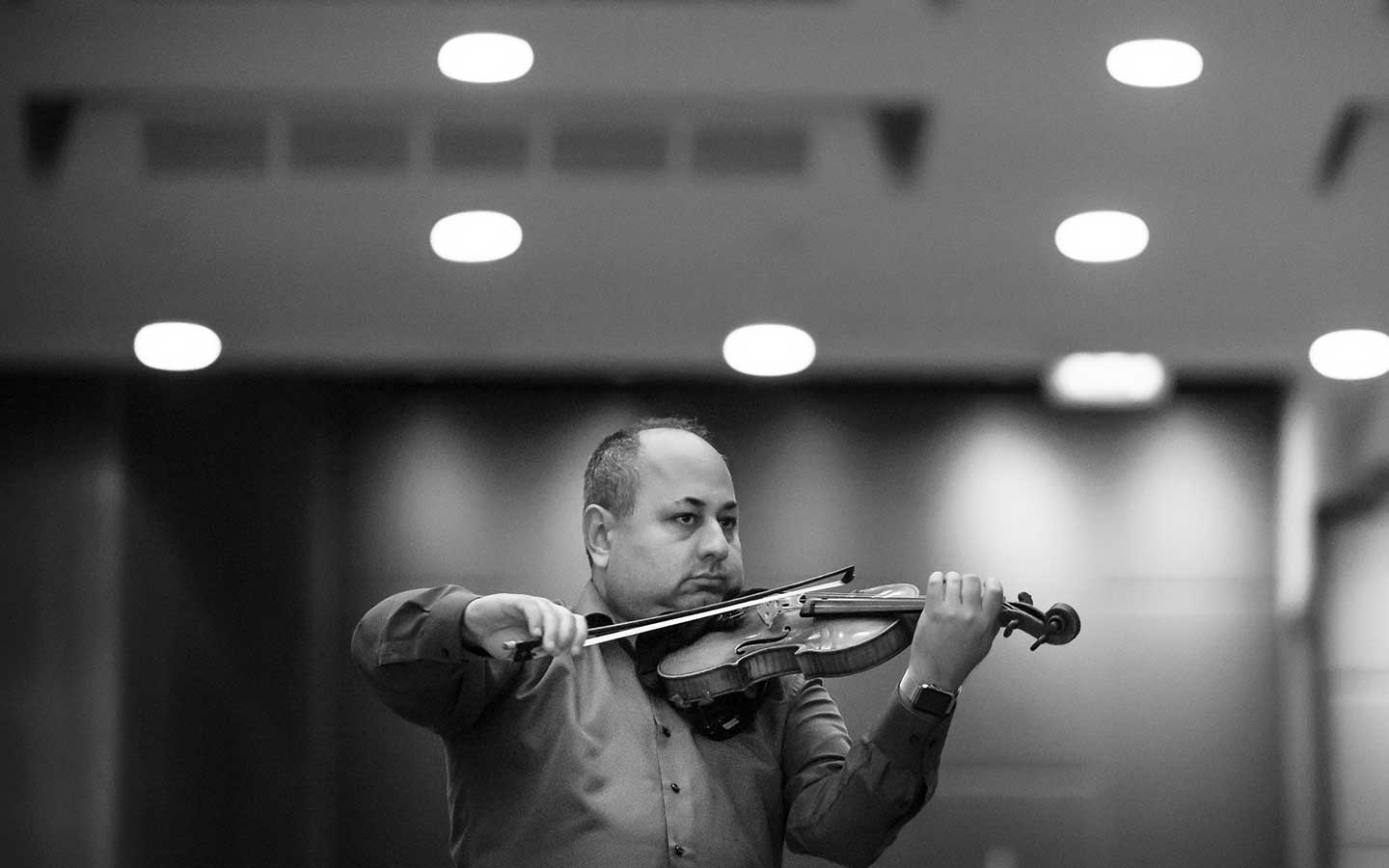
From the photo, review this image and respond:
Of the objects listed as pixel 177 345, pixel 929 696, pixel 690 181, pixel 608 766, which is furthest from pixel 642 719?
pixel 177 345

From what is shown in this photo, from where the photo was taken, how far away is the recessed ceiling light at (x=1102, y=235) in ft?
13.4

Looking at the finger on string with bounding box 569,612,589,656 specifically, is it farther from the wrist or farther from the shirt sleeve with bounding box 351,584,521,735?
the wrist

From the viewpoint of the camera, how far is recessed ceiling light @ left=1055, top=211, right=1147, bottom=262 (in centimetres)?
410

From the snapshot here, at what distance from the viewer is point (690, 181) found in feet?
14.0

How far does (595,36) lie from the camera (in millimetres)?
3896

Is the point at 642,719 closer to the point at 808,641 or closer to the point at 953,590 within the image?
the point at 808,641

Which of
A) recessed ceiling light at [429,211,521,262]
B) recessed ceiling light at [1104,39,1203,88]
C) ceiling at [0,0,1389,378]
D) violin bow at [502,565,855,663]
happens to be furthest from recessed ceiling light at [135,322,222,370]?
violin bow at [502,565,855,663]

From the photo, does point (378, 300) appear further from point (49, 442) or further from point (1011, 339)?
point (1011, 339)

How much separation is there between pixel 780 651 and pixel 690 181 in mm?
2311

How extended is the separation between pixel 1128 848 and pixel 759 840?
2496mm

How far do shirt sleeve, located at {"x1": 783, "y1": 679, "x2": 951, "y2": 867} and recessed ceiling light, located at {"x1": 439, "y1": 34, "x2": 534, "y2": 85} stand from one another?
2.09 meters

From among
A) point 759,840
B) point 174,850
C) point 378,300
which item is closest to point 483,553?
point 378,300

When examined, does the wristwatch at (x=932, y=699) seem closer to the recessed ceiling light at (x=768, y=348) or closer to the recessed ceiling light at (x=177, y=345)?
the recessed ceiling light at (x=768, y=348)

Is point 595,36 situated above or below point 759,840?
above
